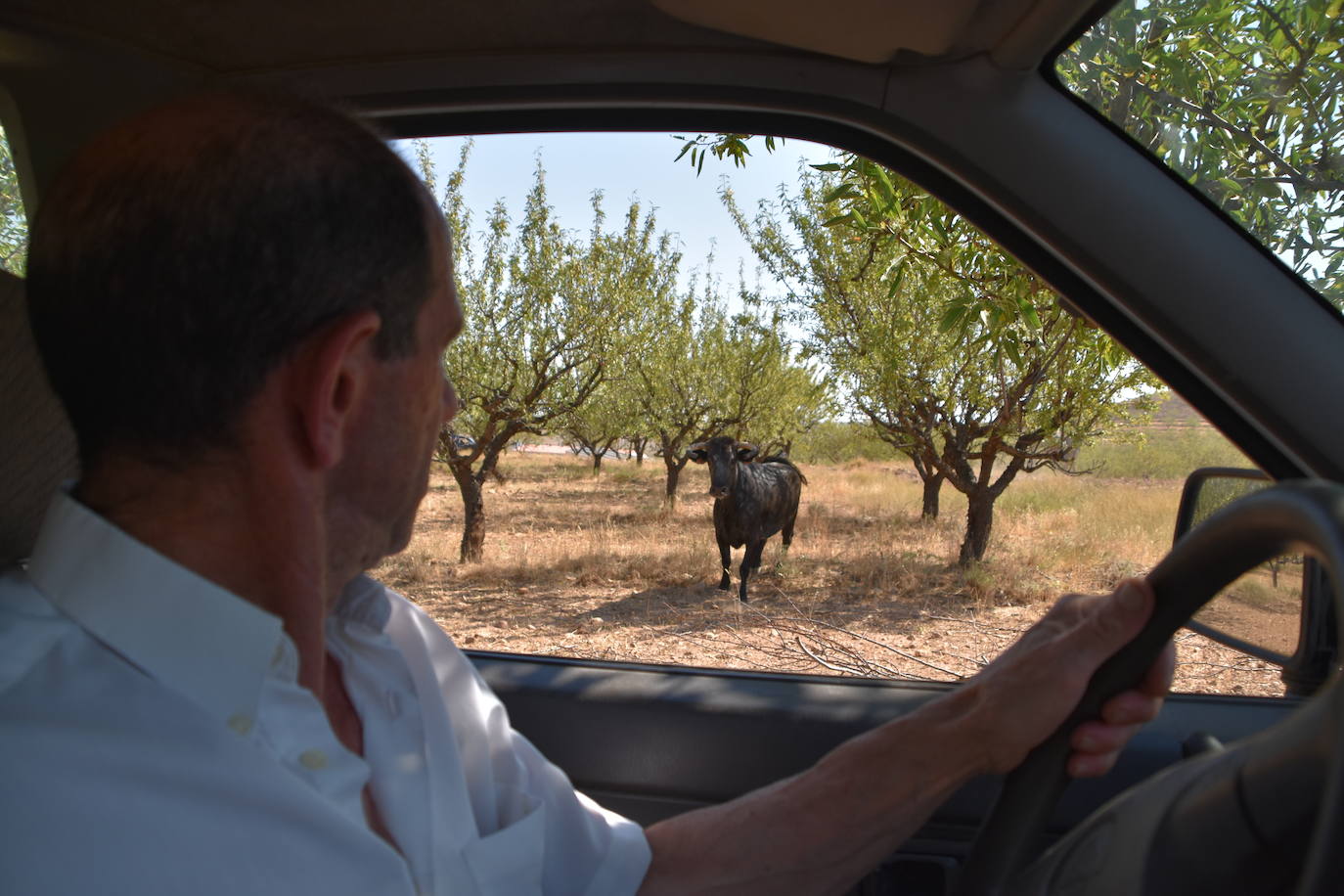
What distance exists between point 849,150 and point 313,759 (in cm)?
142

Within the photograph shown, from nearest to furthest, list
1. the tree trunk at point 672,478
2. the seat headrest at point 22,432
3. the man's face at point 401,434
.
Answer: the man's face at point 401,434
the seat headrest at point 22,432
the tree trunk at point 672,478

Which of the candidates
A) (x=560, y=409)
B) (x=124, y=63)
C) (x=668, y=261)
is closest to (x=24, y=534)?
(x=124, y=63)

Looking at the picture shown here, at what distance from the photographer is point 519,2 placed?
1.61 m

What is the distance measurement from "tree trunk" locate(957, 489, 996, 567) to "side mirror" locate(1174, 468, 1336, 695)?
660 centimetres

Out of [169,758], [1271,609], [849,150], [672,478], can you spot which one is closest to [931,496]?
[672,478]

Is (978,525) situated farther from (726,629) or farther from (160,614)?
(160,614)

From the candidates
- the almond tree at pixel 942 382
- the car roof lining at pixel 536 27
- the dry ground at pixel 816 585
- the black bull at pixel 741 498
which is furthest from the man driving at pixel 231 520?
the black bull at pixel 741 498

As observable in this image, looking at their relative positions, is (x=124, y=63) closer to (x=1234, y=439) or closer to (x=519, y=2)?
(x=519, y=2)

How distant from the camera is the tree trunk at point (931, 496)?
11.4m

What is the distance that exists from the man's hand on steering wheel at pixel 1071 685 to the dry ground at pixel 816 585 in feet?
2.23

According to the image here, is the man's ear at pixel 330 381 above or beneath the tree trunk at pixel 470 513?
above

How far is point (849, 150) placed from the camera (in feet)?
5.70

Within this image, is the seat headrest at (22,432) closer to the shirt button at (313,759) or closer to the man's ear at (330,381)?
the man's ear at (330,381)

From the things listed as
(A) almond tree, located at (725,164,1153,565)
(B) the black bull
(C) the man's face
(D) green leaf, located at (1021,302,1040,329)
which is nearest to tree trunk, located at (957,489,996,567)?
(A) almond tree, located at (725,164,1153,565)
